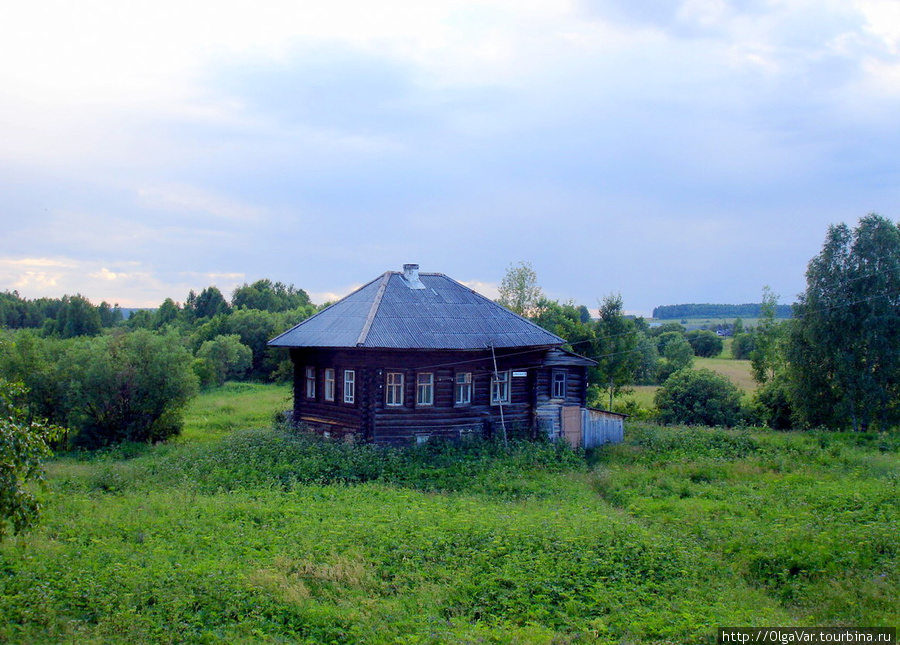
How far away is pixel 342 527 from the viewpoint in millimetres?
11914

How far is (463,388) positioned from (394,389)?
100 inches

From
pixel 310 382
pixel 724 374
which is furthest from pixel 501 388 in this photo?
pixel 724 374

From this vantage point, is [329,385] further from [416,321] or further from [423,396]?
[416,321]

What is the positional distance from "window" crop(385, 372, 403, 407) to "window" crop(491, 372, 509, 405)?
340cm

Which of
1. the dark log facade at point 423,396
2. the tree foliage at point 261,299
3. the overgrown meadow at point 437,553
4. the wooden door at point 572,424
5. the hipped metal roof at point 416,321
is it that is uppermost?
the tree foliage at point 261,299

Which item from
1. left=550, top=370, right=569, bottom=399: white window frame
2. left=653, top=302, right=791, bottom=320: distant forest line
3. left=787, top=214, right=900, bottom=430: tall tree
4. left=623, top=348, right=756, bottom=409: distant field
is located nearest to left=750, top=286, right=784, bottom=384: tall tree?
left=623, top=348, right=756, bottom=409: distant field

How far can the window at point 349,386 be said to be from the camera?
21.1m

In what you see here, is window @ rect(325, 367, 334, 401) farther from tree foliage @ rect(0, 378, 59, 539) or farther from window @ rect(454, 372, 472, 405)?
tree foliage @ rect(0, 378, 59, 539)

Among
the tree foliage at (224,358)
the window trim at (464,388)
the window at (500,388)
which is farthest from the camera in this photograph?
the tree foliage at (224,358)

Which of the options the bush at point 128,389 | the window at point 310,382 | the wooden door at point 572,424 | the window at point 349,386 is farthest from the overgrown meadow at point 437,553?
the bush at point 128,389

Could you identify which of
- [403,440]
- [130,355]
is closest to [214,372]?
[130,355]

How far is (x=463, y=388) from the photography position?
22.2 metres

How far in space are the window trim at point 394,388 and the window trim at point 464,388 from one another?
1944 mm

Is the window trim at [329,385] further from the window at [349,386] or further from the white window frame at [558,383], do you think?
the white window frame at [558,383]
